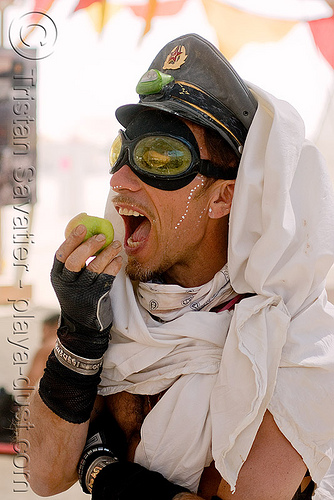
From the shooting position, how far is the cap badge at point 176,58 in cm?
205

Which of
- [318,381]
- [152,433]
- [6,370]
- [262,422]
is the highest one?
[318,381]

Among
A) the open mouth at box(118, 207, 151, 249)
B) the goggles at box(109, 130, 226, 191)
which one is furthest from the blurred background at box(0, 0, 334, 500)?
the goggles at box(109, 130, 226, 191)

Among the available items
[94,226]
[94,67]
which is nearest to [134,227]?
[94,226]

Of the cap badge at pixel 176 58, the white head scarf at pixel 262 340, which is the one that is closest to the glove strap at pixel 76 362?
the white head scarf at pixel 262 340

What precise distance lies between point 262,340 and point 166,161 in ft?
2.36

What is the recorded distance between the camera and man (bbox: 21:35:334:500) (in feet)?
5.72

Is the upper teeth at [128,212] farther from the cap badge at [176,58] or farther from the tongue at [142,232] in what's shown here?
the cap badge at [176,58]

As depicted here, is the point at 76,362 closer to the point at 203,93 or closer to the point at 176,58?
the point at 203,93

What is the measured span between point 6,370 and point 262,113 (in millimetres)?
4006

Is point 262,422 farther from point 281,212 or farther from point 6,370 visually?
point 6,370

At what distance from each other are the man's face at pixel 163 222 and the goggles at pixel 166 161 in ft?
0.09

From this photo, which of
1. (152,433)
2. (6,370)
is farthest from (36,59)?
(152,433)

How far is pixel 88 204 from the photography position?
5.09 metres

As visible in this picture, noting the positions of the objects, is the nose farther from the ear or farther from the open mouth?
the ear
